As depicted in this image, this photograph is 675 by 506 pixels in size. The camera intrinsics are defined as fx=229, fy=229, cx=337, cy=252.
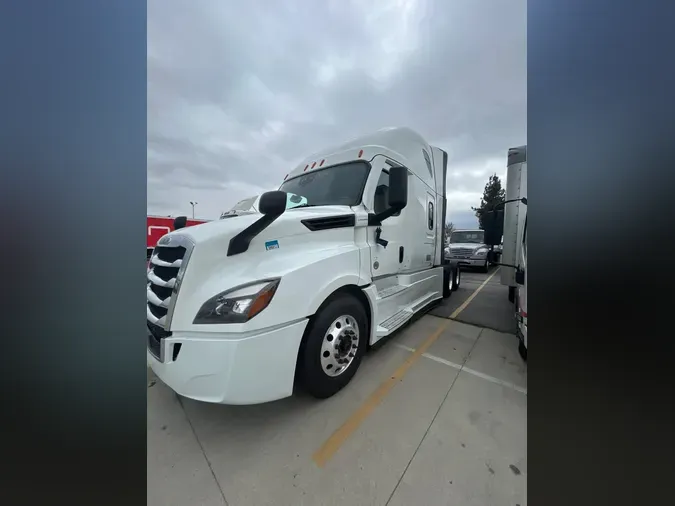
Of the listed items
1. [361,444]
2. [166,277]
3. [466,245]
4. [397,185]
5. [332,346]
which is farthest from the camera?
[466,245]

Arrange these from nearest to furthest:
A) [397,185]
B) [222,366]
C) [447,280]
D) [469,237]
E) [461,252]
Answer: [222,366]
[397,185]
[447,280]
[461,252]
[469,237]

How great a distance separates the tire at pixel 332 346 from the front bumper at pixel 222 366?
34cm

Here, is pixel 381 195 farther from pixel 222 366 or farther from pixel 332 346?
pixel 222 366

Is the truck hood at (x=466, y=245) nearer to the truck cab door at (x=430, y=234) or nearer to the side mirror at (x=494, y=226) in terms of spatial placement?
the side mirror at (x=494, y=226)

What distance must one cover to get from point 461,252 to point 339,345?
11.1 metres

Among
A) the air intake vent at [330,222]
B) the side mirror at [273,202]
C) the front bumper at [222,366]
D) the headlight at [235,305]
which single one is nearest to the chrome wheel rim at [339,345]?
the front bumper at [222,366]

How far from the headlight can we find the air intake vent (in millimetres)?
858

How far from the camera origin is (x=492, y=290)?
7504mm

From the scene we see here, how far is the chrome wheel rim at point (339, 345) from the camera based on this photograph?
6.97 ft

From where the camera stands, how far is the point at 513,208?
4.56m

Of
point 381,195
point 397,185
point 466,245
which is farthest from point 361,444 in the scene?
point 466,245
